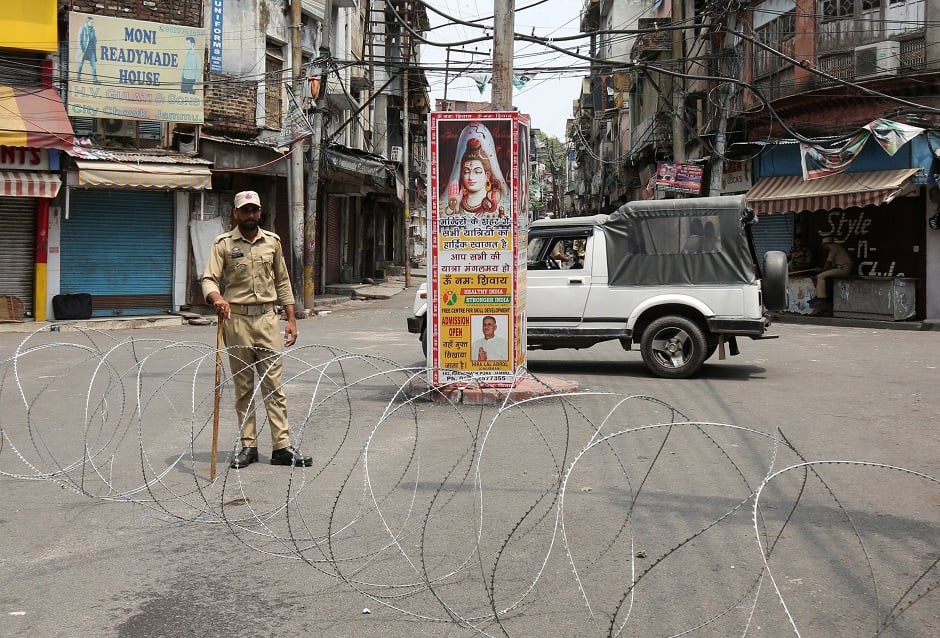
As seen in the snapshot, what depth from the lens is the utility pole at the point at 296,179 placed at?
22.7 meters

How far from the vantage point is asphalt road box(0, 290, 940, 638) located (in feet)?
13.8

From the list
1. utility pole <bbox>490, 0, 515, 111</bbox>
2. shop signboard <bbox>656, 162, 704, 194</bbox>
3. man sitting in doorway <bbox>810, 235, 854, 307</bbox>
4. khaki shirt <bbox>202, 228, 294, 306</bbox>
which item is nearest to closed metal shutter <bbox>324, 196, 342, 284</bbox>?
shop signboard <bbox>656, 162, 704, 194</bbox>

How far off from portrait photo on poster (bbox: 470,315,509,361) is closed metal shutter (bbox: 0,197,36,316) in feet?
46.0

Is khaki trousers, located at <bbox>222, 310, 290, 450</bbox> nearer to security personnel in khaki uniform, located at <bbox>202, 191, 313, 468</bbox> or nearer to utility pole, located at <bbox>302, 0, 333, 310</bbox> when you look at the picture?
security personnel in khaki uniform, located at <bbox>202, 191, 313, 468</bbox>

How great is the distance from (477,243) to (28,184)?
13.0 meters

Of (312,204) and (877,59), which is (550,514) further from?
(312,204)

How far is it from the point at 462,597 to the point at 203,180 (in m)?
18.9

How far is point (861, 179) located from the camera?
2130 centimetres

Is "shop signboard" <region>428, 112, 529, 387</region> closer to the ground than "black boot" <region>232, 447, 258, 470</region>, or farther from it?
farther from it

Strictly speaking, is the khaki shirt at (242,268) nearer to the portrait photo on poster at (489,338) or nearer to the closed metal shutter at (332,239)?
the portrait photo on poster at (489,338)

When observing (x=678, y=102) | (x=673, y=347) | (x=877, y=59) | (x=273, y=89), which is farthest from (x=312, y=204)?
(x=673, y=347)

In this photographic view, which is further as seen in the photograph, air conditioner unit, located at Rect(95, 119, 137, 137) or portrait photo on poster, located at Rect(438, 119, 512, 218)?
air conditioner unit, located at Rect(95, 119, 137, 137)

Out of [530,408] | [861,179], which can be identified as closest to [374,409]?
[530,408]

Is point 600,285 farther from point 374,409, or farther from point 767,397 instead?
point 374,409
